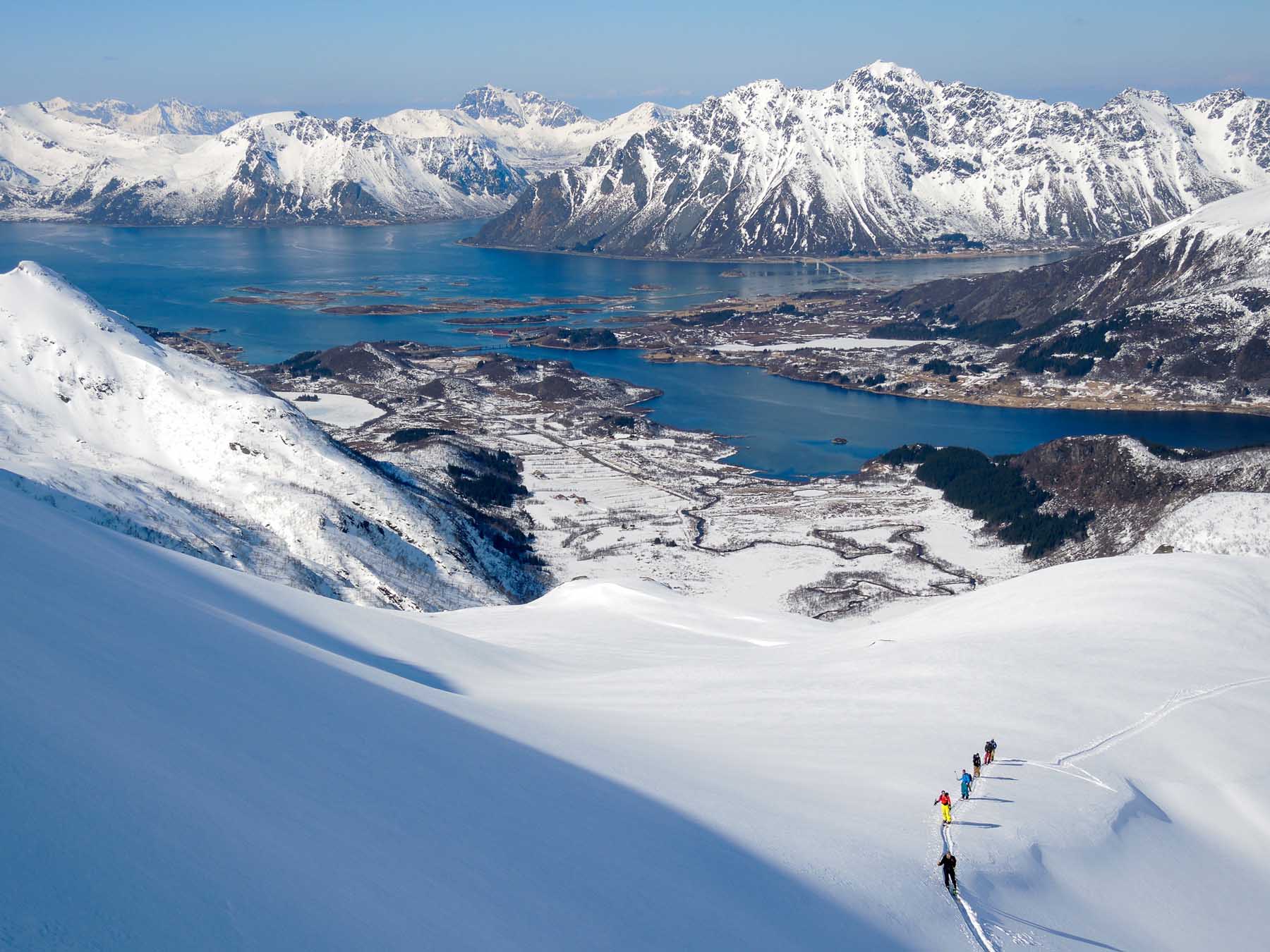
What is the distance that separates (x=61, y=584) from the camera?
1883cm

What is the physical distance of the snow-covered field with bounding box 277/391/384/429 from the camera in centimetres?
9688

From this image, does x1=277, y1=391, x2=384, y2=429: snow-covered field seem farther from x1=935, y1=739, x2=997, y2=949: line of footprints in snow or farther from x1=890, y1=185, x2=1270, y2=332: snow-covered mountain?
x1=890, y1=185, x2=1270, y2=332: snow-covered mountain

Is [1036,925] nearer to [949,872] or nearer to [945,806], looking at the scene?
[949,872]

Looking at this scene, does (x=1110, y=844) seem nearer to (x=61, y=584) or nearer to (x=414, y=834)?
(x=414, y=834)

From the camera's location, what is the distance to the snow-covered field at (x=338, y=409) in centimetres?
9688

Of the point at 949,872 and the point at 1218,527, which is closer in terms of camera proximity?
the point at 949,872

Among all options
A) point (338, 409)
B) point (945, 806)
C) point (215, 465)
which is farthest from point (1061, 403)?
point (945, 806)

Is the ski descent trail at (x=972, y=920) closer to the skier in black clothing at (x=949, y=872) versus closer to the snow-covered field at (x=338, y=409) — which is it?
the skier in black clothing at (x=949, y=872)

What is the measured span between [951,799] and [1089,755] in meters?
4.82

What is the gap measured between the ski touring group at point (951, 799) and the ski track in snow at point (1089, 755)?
0.12 meters

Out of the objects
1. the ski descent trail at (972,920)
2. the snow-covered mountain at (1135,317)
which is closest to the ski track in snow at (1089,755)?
the ski descent trail at (972,920)

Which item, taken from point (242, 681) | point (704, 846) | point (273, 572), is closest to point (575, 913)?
point (704, 846)

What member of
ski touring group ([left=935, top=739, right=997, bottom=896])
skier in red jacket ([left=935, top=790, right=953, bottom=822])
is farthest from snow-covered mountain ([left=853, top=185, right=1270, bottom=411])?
skier in red jacket ([left=935, top=790, right=953, bottom=822])

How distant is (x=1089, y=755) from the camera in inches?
865
